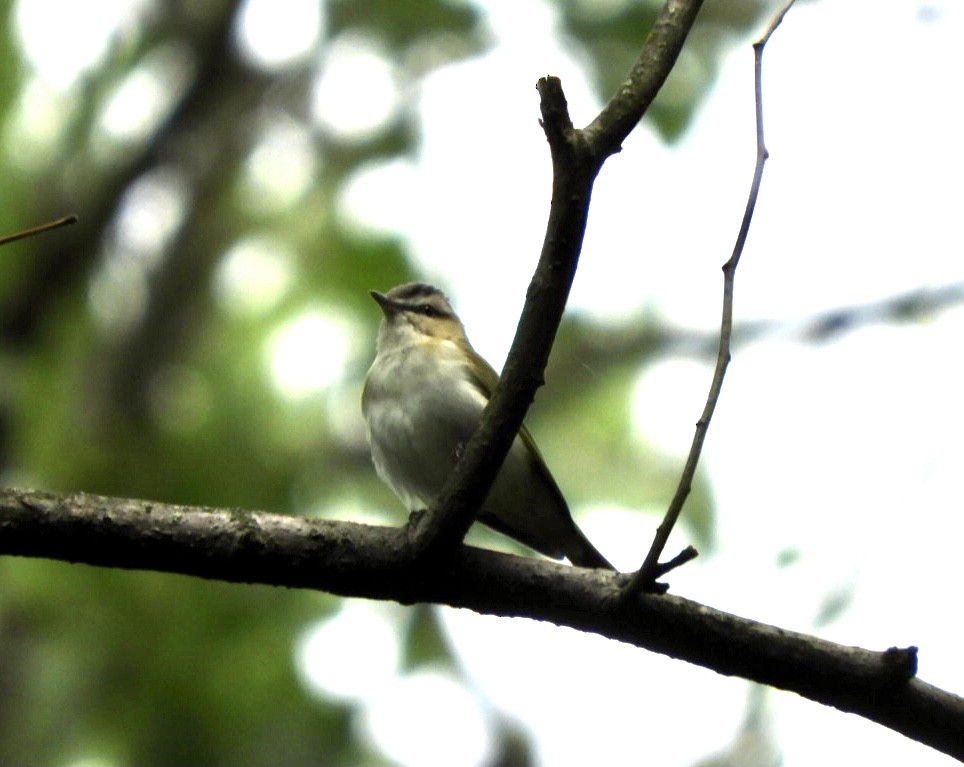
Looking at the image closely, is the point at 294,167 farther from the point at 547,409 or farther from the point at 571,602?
the point at 571,602

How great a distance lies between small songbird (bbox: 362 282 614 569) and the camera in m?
5.26

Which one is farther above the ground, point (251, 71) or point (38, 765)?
point (251, 71)

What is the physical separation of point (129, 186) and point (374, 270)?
1766mm

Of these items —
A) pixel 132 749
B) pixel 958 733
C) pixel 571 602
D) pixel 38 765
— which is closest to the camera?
pixel 958 733

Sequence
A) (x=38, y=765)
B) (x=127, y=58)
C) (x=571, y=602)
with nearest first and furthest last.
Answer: (x=571, y=602) < (x=38, y=765) < (x=127, y=58)

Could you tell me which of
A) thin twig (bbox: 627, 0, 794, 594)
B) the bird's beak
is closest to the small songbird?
the bird's beak

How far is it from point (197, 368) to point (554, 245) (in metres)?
6.97

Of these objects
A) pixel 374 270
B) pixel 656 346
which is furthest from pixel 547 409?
pixel 374 270

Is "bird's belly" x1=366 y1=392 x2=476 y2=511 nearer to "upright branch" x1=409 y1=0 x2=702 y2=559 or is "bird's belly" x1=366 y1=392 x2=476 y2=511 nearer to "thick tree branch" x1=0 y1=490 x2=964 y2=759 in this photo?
"thick tree branch" x1=0 y1=490 x2=964 y2=759

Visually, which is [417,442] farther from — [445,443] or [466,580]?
[466,580]

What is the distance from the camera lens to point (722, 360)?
314cm

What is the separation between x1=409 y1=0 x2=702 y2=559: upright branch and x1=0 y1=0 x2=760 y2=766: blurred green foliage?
388cm

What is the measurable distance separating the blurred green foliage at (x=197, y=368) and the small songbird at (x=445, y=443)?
1983 mm

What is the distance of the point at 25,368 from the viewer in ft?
27.3
